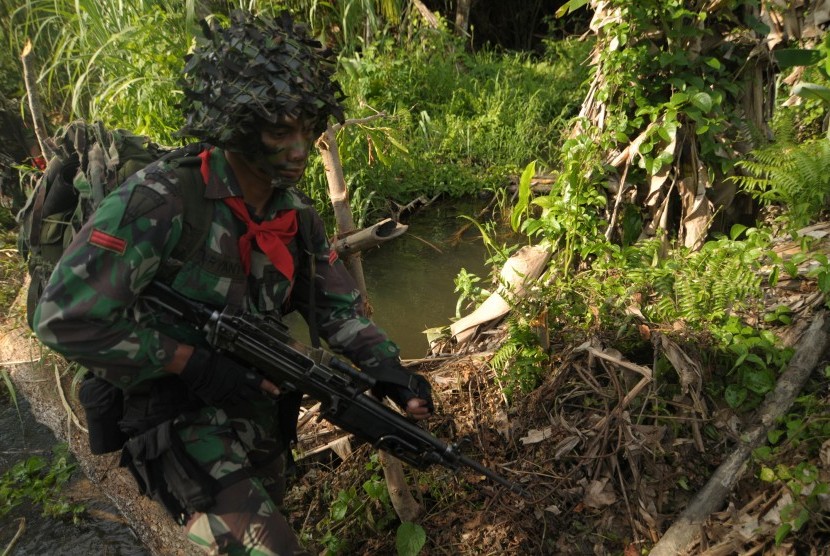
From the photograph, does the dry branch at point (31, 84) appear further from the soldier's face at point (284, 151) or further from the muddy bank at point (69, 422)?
the soldier's face at point (284, 151)

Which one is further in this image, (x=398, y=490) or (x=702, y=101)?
(x=702, y=101)

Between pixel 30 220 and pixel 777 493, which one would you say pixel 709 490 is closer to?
pixel 777 493

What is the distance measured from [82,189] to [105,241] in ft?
1.18

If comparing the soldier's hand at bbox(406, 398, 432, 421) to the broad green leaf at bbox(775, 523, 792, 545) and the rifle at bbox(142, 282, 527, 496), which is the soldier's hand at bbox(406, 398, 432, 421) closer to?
the rifle at bbox(142, 282, 527, 496)

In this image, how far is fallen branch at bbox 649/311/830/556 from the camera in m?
2.40

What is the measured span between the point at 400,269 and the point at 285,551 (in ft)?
11.7

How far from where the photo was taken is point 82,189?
201cm

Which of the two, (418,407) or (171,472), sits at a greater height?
(418,407)

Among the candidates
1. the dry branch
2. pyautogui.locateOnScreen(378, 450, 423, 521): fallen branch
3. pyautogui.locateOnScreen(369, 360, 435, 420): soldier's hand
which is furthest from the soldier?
the dry branch

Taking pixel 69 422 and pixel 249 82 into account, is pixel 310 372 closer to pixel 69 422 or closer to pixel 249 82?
pixel 249 82

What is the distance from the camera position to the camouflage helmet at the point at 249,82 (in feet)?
6.11

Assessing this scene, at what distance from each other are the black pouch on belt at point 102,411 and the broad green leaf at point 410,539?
121 centimetres

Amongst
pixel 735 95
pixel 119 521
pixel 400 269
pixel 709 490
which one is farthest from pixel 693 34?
pixel 119 521

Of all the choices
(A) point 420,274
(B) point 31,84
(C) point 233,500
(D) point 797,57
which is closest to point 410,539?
(C) point 233,500
